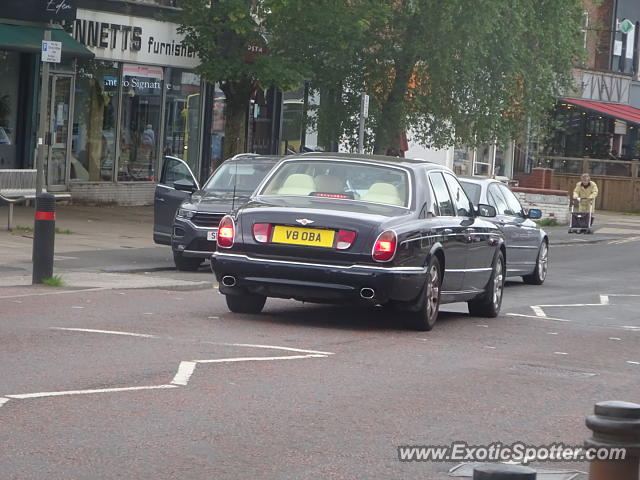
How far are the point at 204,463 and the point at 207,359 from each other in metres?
3.22

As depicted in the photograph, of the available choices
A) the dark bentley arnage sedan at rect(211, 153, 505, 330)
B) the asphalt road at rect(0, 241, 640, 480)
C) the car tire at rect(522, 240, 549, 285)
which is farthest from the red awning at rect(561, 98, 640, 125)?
the dark bentley arnage sedan at rect(211, 153, 505, 330)

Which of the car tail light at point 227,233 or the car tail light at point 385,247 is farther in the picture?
the car tail light at point 227,233

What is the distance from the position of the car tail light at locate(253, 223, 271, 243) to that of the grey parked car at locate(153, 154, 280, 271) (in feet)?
18.9

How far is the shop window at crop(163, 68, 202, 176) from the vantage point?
3232 cm

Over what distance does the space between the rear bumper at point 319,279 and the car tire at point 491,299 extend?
97.7 inches

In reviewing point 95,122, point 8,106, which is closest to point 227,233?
point 8,106

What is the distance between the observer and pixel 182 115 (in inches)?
1296

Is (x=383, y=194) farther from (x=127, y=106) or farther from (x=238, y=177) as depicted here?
(x=127, y=106)

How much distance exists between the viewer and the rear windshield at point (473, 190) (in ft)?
60.8

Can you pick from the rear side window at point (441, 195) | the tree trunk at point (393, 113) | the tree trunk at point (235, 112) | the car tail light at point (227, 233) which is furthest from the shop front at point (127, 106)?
the car tail light at point (227, 233)

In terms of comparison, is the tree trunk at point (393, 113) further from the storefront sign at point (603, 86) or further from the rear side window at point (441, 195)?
the storefront sign at point (603, 86)

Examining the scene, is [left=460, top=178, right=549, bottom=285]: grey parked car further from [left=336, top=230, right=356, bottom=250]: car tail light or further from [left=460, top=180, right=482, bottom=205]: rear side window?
[left=336, top=230, right=356, bottom=250]: car tail light

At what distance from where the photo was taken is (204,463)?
6.44m

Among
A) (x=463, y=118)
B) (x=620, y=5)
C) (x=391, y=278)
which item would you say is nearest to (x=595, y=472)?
(x=391, y=278)
